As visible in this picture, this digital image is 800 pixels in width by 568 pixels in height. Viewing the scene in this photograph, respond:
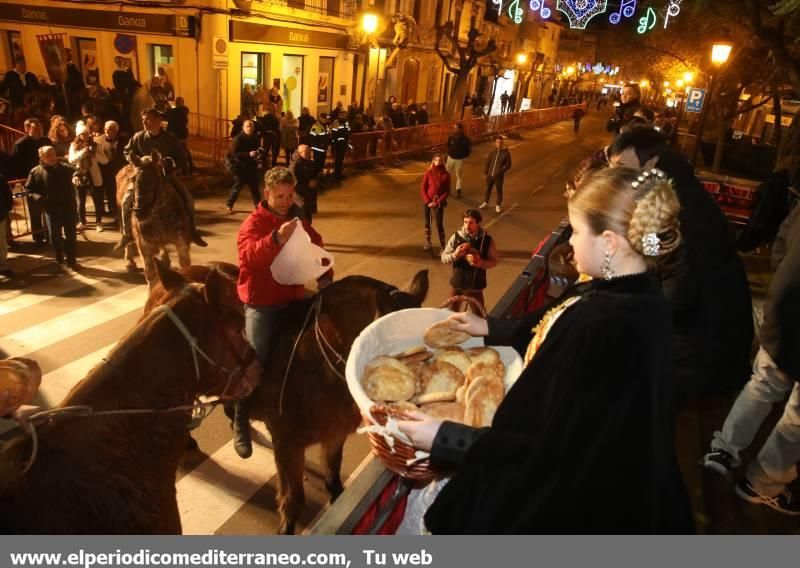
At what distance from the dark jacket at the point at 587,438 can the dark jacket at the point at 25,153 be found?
1224cm

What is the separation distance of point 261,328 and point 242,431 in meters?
1.12

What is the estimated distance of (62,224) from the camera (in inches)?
367

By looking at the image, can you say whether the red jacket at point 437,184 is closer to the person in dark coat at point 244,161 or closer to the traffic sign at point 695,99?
the person in dark coat at point 244,161

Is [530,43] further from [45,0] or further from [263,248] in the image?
[263,248]

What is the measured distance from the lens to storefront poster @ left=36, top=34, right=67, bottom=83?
17609mm

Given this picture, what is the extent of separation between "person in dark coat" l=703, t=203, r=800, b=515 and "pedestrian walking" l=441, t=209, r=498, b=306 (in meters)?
3.55

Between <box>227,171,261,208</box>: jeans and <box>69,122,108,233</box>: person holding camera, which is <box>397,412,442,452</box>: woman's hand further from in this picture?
<box>227,171,261,208</box>: jeans

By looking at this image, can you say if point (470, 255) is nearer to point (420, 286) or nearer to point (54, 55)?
point (420, 286)

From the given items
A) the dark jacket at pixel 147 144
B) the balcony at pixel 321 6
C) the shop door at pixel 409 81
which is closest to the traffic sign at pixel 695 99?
the balcony at pixel 321 6

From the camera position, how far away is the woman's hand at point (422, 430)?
1.79m
